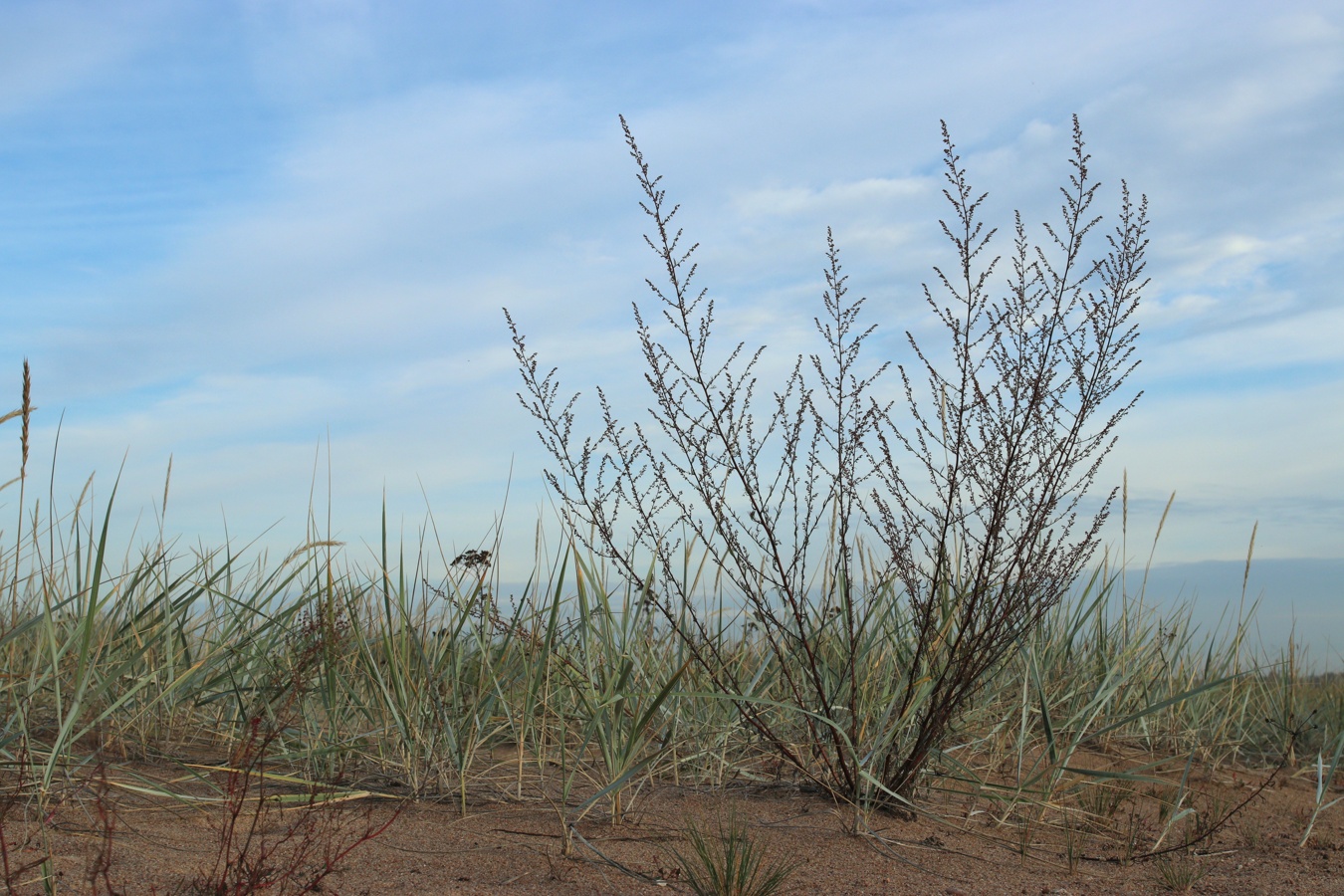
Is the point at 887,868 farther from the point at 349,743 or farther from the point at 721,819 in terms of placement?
the point at 349,743

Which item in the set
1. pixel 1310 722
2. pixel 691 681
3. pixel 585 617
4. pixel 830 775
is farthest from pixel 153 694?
pixel 1310 722

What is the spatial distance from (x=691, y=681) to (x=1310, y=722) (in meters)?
4.31

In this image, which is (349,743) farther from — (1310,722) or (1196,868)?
(1310,722)

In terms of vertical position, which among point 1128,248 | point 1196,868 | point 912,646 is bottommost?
point 1196,868

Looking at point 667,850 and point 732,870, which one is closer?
point 732,870

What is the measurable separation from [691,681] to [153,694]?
2.06 metres

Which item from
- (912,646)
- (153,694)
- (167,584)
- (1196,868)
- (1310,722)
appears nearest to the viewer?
(1196,868)

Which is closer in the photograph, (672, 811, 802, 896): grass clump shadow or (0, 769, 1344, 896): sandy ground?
(672, 811, 802, 896): grass clump shadow

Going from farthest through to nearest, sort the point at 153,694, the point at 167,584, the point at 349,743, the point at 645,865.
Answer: the point at 167,584, the point at 153,694, the point at 349,743, the point at 645,865

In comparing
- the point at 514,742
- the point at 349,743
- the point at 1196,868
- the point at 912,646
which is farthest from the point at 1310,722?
the point at 349,743

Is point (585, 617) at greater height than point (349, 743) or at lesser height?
greater

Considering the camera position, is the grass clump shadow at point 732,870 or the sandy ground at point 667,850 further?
the sandy ground at point 667,850

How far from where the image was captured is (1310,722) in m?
5.94

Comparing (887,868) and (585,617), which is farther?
(585,617)
